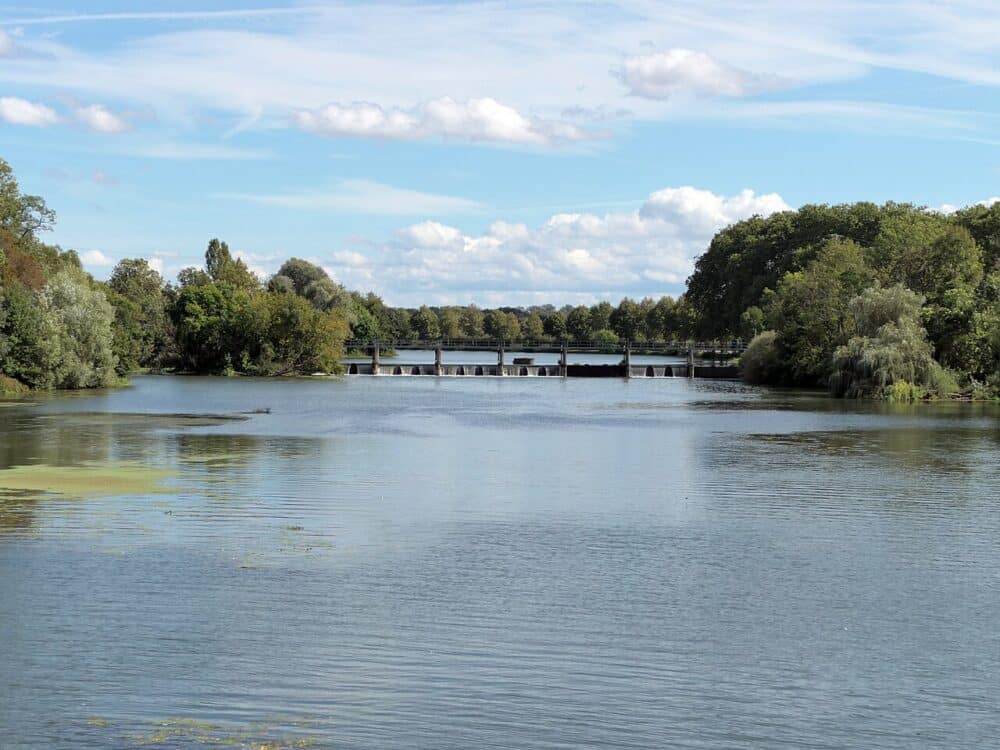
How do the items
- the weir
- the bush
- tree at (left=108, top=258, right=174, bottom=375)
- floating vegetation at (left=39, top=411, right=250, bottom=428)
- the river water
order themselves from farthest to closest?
the weir → the bush → tree at (left=108, top=258, right=174, bottom=375) → floating vegetation at (left=39, top=411, right=250, bottom=428) → the river water

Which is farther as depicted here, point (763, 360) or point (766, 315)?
point (766, 315)

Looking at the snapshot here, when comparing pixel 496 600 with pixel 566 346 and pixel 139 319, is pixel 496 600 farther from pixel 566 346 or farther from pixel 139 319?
pixel 566 346

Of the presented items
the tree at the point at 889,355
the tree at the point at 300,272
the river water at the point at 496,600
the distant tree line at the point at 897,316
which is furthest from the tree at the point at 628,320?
the river water at the point at 496,600

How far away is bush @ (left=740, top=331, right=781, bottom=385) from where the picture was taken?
84812mm

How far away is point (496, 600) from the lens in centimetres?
1706

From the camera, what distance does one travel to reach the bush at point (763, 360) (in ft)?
278

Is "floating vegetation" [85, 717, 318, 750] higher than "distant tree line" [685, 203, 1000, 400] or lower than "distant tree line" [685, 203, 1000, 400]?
lower

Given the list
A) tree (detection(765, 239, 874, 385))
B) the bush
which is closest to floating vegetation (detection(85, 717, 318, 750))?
tree (detection(765, 239, 874, 385))

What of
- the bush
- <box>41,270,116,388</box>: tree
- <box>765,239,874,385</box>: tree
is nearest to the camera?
<box>41,270,116,388</box>: tree

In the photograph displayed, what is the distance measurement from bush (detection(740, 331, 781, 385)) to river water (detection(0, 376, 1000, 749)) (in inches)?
1937

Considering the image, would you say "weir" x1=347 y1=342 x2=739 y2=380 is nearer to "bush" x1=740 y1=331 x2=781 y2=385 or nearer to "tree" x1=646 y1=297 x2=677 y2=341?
"bush" x1=740 y1=331 x2=781 y2=385

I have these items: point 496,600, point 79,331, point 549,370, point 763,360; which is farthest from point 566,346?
point 496,600

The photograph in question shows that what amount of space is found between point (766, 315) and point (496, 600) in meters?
81.9

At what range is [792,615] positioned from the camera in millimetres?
16484
